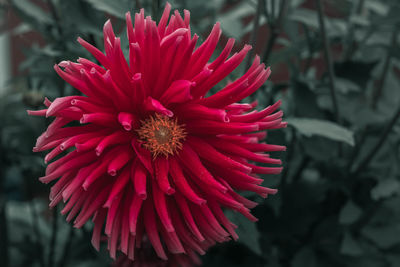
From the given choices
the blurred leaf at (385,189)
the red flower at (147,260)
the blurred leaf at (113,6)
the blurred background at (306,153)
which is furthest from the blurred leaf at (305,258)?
the blurred leaf at (113,6)

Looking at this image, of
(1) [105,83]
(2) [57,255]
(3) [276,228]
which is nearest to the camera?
(1) [105,83]

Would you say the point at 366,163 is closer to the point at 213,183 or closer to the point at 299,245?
the point at 299,245

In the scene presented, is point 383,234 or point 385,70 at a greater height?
point 385,70

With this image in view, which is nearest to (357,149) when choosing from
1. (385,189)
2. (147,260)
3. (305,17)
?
(385,189)

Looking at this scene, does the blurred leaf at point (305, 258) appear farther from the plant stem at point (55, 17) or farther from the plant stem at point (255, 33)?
the plant stem at point (55, 17)

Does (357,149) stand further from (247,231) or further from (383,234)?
(247,231)

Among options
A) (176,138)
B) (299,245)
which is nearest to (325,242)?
(299,245)

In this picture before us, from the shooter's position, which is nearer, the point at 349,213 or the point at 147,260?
the point at 147,260
